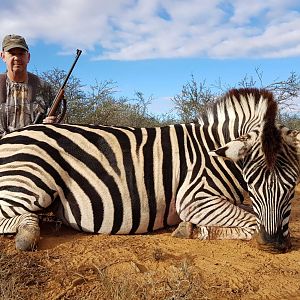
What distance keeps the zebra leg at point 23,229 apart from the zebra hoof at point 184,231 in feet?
3.89

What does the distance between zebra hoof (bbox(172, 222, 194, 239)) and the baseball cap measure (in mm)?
3111

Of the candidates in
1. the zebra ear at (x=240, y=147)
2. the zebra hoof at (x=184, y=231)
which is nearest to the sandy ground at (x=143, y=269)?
the zebra hoof at (x=184, y=231)

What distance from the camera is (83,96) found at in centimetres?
1101

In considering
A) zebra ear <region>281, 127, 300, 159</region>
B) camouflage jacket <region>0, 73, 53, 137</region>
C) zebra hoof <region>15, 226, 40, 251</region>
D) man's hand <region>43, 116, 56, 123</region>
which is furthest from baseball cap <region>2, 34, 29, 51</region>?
zebra ear <region>281, 127, 300, 159</region>

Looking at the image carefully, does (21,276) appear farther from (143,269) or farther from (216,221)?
(216,221)

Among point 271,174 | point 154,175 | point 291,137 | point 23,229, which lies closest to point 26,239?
point 23,229

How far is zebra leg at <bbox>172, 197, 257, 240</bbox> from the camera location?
11.6 ft

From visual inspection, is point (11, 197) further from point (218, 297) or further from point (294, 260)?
point (294, 260)

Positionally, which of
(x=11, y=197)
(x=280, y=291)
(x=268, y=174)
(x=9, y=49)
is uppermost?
(x=9, y=49)

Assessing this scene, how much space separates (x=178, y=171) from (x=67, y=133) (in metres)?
1.10

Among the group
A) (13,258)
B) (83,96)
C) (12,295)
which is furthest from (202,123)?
(83,96)

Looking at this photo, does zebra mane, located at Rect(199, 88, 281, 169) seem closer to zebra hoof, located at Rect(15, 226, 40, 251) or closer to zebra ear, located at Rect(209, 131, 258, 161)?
zebra ear, located at Rect(209, 131, 258, 161)

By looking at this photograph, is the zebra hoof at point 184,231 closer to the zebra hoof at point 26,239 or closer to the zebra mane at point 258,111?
the zebra mane at point 258,111

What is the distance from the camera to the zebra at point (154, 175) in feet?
11.0
